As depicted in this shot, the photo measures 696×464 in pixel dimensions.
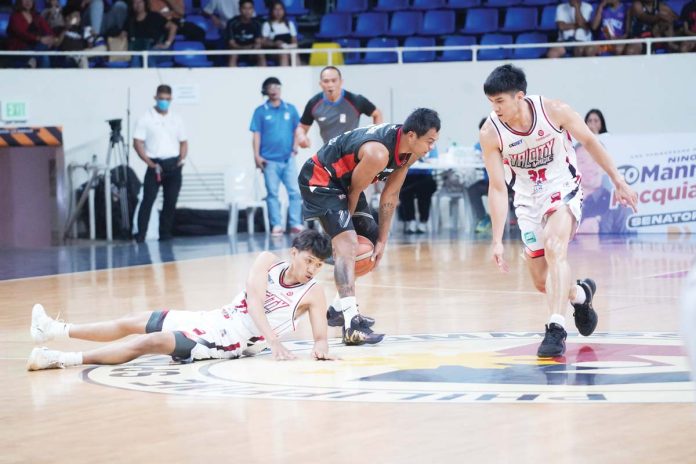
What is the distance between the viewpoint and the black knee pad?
812 centimetres

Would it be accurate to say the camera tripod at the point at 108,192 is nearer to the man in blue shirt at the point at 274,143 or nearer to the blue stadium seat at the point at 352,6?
the man in blue shirt at the point at 274,143

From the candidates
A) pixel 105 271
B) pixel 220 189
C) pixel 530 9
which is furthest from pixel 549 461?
pixel 530 9

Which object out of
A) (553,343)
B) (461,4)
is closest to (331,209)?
(553,343)

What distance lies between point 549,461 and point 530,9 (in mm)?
15674

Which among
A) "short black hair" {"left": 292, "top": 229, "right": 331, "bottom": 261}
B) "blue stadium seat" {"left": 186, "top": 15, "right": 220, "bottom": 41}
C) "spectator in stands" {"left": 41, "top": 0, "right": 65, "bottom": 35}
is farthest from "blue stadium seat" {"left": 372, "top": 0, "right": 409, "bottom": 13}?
"short black hair" {"left": 292, "top": 229, "right": 331, "bottom": 261}

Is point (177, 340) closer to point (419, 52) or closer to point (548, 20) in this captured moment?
point (419, 52)

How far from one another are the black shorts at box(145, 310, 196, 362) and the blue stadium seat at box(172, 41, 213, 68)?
39.8ft

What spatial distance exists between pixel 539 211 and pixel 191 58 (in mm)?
12389

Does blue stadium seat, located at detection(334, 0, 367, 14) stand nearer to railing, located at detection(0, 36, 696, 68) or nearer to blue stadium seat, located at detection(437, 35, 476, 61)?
railing, located at detection(0, 36, 696, 68)

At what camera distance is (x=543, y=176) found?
7.00 metres

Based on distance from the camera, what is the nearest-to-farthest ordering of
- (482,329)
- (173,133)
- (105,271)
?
1. (482,329)
2. (105,271)
3. (173,133)

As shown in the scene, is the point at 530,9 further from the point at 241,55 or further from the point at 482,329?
the point at 482,329

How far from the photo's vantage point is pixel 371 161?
7430 millimetres

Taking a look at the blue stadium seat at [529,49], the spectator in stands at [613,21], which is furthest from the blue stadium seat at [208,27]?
the spectator in stands at [613,21]
